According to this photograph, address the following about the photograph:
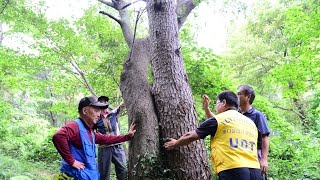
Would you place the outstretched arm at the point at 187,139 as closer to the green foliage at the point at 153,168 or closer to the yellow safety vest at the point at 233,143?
the yellow safety vest at the point at 233,143

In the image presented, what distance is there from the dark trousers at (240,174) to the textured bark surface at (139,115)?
1625 mm

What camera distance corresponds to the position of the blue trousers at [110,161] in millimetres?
5406

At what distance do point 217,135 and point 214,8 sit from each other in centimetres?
580

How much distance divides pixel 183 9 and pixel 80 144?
20.5ft

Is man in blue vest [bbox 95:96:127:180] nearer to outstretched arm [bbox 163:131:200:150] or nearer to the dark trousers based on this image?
outstretched arm [bbox 163:131:200:150]

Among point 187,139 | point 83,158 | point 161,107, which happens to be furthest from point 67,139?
point 161,107

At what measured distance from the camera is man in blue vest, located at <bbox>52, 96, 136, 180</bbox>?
3281 millimetres

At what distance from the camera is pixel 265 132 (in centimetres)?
432

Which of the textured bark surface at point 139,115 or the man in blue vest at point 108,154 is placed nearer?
the textured bark surface at point 139,115

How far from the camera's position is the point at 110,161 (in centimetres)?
544

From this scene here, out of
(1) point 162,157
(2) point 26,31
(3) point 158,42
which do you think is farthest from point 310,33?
(2) point 26,31

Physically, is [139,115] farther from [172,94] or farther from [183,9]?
[183,9]

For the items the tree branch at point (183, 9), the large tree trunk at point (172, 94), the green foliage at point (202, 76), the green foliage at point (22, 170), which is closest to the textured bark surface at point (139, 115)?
the large tree trunk at point (172, 94)

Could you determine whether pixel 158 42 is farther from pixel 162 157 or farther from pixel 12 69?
pixel 12 69
